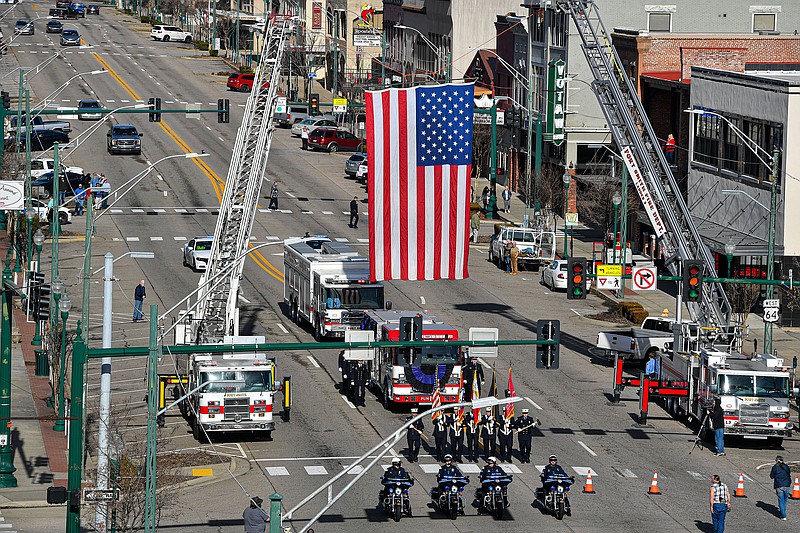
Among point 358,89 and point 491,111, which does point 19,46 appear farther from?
point 491,111

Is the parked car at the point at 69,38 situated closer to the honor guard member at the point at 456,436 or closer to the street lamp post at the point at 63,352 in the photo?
the street lamp post at the point at 63,352

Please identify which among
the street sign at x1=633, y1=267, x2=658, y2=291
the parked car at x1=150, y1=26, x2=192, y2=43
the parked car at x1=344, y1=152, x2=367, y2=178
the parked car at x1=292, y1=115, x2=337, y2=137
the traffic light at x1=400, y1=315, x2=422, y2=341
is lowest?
the street sign at x1=633, y1=267, x2=658, y2=291

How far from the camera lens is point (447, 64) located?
119 meters

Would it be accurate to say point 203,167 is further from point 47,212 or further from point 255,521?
point 255,521

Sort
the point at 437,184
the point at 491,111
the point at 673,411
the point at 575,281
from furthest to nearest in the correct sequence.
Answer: the point at 491,111 → the point at 673,411 → the point at 575,281 → the point at 437,184

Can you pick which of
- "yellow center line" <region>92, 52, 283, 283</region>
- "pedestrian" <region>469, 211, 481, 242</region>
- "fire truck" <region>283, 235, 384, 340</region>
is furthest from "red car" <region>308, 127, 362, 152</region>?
"fire truck" <region>283, 235, 384, 340</region>

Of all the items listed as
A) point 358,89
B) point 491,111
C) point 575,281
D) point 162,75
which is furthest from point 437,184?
point 162,75

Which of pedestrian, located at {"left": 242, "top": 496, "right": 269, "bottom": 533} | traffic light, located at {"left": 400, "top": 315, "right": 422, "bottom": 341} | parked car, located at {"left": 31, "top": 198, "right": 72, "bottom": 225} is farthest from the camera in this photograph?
parked car, located at {"left": 31, "top": 198, "right": 72, "bottom": 225}

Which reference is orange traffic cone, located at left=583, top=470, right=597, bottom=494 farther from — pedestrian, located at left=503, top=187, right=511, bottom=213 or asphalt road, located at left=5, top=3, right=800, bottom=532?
pedestrian, located at left=503, top=187, right=511, bottom=213

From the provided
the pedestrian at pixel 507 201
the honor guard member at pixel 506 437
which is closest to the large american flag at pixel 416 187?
the honor guard member at pixel 506 437

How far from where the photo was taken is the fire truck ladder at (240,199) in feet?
182

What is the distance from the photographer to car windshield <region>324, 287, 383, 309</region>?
60.9 m

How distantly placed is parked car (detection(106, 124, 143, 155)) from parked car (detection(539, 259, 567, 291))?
3972 cm

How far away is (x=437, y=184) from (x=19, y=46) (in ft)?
372
